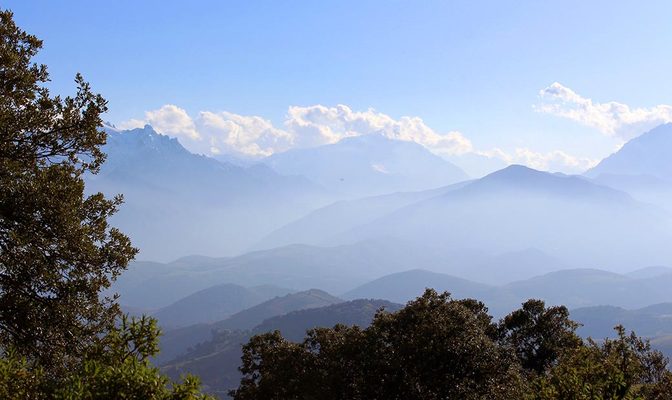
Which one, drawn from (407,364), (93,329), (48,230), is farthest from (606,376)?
(48,230)

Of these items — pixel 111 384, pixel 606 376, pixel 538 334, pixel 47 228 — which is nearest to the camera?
pixel 111 384

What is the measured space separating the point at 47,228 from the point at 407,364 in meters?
17.1

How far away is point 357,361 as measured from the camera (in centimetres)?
2612

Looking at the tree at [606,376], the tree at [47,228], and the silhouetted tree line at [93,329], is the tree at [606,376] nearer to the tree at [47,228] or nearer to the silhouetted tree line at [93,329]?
the silhouetted tree line at [93,329]

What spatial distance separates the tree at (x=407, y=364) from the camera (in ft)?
75.9

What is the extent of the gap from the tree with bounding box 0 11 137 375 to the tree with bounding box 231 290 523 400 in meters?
13.1

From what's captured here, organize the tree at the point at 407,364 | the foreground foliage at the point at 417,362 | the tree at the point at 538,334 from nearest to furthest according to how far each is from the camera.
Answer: the foreground foliage at the point at 417,362 → the tree at the point at 407,364 → the tree at the point at 538,334

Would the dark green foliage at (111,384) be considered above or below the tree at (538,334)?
above

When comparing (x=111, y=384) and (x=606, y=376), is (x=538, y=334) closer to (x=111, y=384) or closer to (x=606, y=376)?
(x=606, y=376)

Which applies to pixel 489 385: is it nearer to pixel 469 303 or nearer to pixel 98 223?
pixel 469 303

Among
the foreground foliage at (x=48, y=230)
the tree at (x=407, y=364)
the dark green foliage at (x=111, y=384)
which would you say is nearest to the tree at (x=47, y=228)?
the foreground foliage at (x=48, y=230)

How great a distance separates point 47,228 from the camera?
15.4 metres

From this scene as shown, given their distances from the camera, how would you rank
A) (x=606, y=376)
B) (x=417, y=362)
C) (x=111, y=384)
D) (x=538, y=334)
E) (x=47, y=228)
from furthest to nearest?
1. (x=538, y=334)
2. (x=417, y=362)
3. (x=606, y=376)
4. (x=47, y=228)
5. (x=111, y=384)

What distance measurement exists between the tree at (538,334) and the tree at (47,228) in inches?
1139
